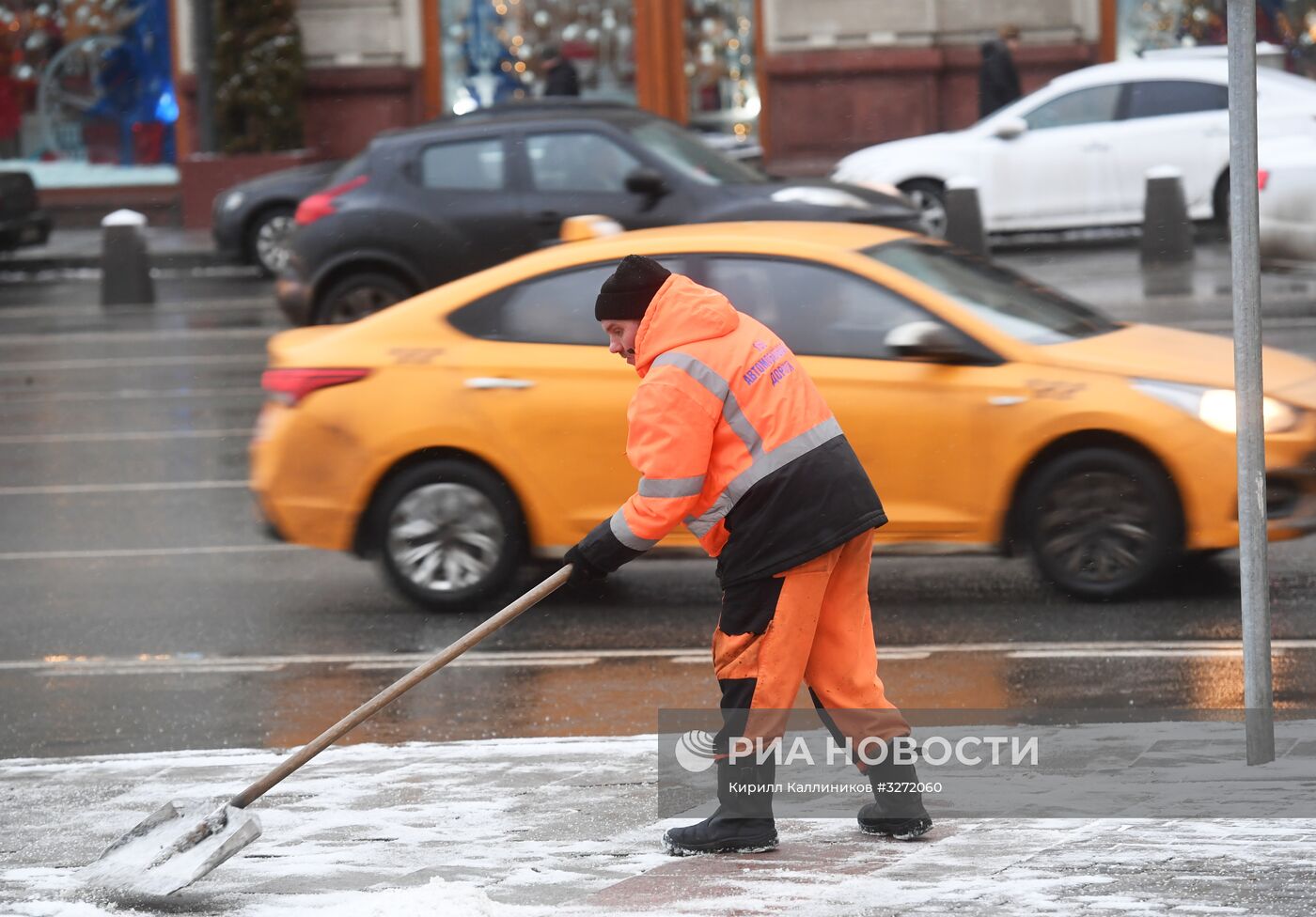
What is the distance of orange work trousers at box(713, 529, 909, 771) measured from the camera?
5.05m

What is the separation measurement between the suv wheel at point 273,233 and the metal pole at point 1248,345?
663 inches

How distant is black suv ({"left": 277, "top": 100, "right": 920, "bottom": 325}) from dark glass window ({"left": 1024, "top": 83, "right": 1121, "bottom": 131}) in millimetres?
5184

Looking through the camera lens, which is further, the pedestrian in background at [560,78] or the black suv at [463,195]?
the pedestrian in background at [560,78]

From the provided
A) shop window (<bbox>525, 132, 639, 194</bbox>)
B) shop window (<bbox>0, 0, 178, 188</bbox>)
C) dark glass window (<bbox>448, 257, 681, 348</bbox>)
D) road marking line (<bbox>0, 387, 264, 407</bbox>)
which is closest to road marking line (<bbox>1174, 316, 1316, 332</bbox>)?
shop window (<bbox>525, 132, 639, 194</bbox>)

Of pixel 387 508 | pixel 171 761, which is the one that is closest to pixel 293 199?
pixel 387 508

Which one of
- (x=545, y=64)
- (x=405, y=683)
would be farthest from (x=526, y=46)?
(x=405, y=683)

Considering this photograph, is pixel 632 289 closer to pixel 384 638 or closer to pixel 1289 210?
pixel 384 638

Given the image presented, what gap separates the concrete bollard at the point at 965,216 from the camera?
18.5m

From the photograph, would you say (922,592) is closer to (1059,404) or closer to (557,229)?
(1059,404)

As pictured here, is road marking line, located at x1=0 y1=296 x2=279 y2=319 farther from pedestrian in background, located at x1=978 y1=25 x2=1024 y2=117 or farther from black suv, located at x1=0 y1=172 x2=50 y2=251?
pedestrian in background, located at x1=978 y1=25 x2=1024 y2=117

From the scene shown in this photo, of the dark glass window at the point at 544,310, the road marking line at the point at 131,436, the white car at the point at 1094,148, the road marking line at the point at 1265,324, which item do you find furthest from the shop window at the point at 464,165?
the dark glass window at the point at 544,310

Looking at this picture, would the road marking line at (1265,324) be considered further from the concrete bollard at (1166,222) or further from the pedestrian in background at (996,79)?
the pedestrian in background at (996,79)

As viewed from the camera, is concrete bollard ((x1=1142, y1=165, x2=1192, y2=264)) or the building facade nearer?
concrete bollard ((x1=1142, y1=165, x2=1192, y2=264))

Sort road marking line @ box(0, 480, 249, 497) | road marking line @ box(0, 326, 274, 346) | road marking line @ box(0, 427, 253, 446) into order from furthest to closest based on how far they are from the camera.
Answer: road marking line @ box(0, 326, 274, 346), road marking line @ box(0, 427, 253, 446), road marking line @ box(0, 480, 249, 497)
